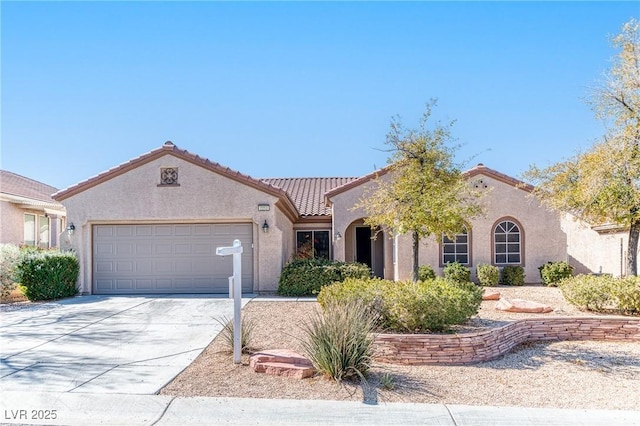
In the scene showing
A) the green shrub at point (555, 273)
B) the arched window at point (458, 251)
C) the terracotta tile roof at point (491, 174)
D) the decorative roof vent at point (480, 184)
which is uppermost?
the terracotta tile roof at point (491, 174)

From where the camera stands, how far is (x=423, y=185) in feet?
34.7

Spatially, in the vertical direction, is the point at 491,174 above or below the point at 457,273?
above

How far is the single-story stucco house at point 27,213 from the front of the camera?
67.5ft

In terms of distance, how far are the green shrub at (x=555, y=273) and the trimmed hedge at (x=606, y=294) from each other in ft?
18.7

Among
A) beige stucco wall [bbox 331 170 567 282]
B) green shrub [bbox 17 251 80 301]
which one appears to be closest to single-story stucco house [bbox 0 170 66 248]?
green shrub [bbox 17 251 80 301]

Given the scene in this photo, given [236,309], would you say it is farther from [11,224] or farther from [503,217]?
[11,224]

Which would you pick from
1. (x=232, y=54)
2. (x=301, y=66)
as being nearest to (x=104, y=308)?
(x=232, y=54)

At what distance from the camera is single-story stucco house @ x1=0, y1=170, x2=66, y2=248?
2058 centimetres

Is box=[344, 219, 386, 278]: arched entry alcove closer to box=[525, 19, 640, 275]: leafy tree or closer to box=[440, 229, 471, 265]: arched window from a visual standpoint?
box=[440, 229, 471, 265]: arched window

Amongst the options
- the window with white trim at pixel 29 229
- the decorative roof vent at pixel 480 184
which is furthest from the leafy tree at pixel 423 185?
the window with white trim at pixel 29 229

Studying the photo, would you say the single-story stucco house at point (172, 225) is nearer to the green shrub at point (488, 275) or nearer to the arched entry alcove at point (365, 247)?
the green shrub at point (488, 275)

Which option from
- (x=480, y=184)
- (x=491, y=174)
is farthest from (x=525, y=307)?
(x=491, y=174)

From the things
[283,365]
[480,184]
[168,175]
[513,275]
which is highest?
[168,175]

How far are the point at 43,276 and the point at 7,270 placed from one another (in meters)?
1.75
